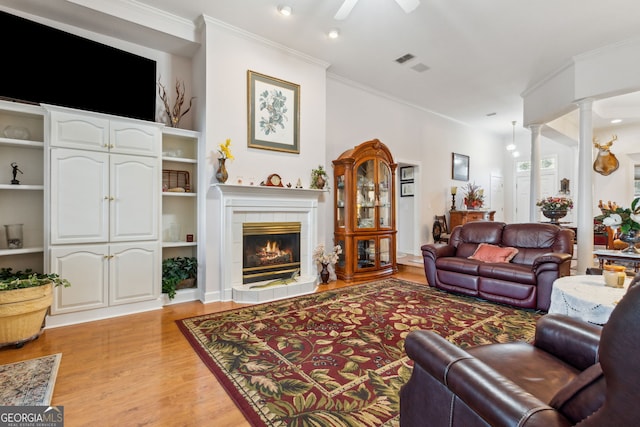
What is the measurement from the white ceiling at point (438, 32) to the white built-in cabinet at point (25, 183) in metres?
1.23

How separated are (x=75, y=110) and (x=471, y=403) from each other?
156 inches

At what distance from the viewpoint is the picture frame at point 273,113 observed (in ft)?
13.4

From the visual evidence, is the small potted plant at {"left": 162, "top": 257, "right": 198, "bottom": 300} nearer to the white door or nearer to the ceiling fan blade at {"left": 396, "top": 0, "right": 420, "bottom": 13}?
the ceiling fan blade at {"left": 396, "top": 0, "right": 420, "bottom": 13}

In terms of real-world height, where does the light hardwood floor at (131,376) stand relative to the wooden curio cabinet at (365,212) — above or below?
below

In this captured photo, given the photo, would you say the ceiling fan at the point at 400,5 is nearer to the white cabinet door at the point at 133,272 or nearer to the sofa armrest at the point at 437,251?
the sofa armrest at the point at 437,251

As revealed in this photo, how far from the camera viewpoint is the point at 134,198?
3.34 m

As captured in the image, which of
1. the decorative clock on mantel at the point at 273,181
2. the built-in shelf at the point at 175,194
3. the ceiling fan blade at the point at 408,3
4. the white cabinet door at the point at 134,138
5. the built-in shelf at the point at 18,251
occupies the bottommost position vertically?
the built-in shelf at the point at 18,251

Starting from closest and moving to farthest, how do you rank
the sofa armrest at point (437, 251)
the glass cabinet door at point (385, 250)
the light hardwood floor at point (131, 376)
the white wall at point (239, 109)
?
the light hardwood floor at point (131, 376), the white wall at point (239, 109), the sofa armrest at point (437, 251), the glass cabinet door at point (385, 250)

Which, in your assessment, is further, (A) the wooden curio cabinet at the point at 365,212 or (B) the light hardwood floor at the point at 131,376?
(A) the wooden curio cabinet at the point at 365,212

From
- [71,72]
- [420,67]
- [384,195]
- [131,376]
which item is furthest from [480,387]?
[420,67]

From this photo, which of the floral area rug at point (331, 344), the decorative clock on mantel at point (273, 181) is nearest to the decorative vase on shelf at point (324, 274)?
the floral area rug at point (331, 344)

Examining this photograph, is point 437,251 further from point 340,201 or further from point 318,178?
point 318,178

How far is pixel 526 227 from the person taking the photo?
409 centimetres

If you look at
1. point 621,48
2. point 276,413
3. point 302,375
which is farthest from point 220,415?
point 621,48
